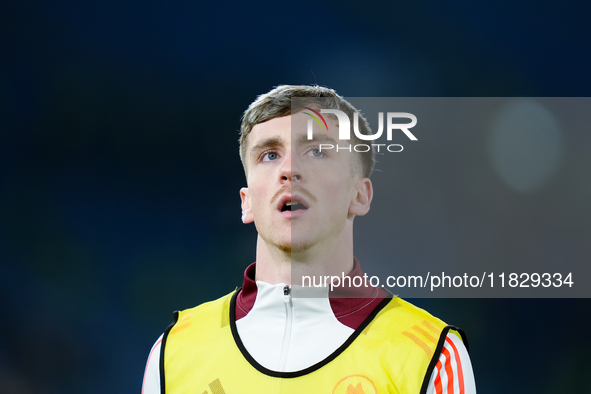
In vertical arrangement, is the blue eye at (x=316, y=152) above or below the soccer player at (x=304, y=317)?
above

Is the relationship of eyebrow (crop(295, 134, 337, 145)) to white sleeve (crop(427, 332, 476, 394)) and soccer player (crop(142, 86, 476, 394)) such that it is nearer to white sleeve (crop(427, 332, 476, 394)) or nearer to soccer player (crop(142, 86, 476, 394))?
soccer player (crop(142, 86, 476, 394))

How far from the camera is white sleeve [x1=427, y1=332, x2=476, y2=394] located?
1701 mm

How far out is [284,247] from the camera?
72.9 inches

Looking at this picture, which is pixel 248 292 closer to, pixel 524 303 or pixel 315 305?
pixel 315 305

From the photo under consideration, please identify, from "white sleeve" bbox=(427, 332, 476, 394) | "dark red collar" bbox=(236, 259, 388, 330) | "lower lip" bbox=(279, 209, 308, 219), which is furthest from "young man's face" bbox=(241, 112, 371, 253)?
"white sleeve" bbox=(427, 332, 476, 394)

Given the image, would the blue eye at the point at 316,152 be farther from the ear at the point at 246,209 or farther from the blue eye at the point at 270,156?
the ear at the point at 246,209

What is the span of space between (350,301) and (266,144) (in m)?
0.65

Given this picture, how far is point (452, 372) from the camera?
1729 mm

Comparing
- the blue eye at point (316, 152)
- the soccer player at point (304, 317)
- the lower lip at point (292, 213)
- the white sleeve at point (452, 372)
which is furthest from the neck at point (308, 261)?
the white sleeve at point (452, 372)

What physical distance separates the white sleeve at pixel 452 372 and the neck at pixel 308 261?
17.3 inches

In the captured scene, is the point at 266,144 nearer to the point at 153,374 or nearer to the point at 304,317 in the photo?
the point at 304,317

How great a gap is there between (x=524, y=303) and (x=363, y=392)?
186cm

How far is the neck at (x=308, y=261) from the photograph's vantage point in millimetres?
1868

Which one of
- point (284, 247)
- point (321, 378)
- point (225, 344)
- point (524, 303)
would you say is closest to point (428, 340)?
point (321, 378)
